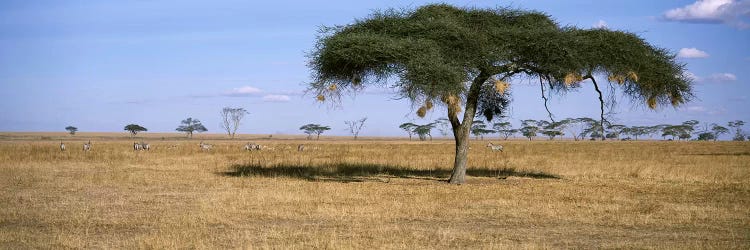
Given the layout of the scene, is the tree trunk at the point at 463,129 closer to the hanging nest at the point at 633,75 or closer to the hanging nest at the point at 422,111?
the hanging nest at the point at 422,111

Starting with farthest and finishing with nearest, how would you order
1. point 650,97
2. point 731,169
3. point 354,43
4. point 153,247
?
point 731,169 → point 650,97 → point 354,43 → point 153,247

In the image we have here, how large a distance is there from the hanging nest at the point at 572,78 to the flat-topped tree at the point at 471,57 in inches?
1.3

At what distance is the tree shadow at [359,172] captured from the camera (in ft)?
90.3

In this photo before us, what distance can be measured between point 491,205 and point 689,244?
6.09m

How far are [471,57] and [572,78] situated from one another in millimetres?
3137

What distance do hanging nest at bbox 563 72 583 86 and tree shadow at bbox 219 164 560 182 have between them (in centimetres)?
551

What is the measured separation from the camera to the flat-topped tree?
22.0 meters

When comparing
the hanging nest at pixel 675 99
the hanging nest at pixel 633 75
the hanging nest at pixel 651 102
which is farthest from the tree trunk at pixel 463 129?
the hanging nest at pixel 675 99

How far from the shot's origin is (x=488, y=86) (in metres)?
24.4

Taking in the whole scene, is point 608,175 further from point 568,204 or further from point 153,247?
point 153,247

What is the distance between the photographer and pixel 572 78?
75.3 ft

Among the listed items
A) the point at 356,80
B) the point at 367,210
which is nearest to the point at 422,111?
the point at 356,80

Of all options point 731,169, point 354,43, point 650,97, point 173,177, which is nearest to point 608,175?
point 650,97

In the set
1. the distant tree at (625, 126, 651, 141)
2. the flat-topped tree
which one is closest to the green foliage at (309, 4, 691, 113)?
the flat-topped tree
